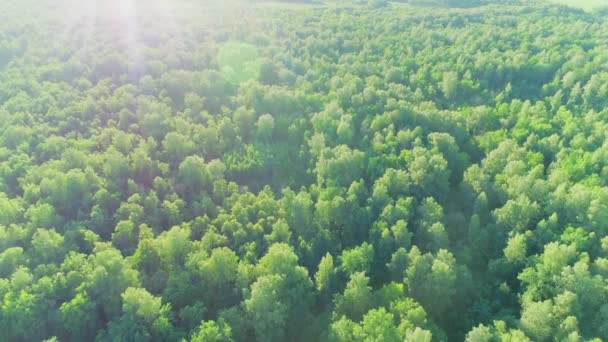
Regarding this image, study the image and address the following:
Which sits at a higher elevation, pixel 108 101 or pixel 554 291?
pixel 108 101

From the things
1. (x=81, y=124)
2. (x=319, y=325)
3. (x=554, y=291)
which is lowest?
(x=319, y=325)

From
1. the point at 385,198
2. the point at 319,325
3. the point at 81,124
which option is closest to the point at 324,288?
the point at 319,325

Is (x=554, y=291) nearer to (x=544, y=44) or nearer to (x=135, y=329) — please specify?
(x=135, y=329)

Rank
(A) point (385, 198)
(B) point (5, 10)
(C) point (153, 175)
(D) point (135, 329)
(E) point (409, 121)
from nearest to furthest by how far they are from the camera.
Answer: (D) point (135, 329) < (A) point (385, 198) < (C) point (153, 175) < (E) point (409, 121) < (B) point (5, 10)

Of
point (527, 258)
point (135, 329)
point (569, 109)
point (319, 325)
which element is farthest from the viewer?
point (569, 109)

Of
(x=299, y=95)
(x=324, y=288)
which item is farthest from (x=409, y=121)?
(x=324, y=288)

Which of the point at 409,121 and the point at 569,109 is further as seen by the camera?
the point at 569,109
